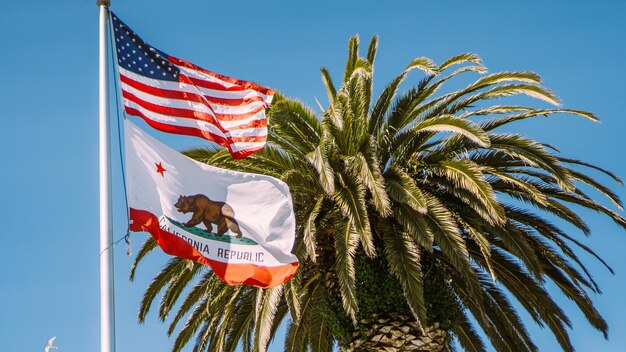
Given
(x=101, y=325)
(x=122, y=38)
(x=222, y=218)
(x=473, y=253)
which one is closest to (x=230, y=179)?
(x=222, y=218)

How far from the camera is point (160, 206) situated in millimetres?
15508

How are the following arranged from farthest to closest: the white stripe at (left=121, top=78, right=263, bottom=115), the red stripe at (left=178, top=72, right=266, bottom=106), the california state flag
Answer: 1. the red stripe at (left=178, top=72, right=266, bottom=106)
2. the white stripe at (left=121, top=78, right=263, bottom=115)
3. the california state flag

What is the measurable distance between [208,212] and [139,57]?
8.52 ft

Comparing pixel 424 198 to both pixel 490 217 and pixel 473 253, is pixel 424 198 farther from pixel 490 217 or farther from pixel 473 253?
pixel 473 253

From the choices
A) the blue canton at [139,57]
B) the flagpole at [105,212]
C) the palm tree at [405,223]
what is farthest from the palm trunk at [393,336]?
the flagpole at [105,212]

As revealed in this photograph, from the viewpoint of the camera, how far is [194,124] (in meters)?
16.7

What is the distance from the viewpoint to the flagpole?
13399 millimetres

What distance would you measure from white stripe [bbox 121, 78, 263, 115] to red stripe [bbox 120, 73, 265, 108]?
5 cm

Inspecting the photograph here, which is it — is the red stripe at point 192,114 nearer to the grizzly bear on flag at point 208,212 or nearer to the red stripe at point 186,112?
the red stripe at point 186,112

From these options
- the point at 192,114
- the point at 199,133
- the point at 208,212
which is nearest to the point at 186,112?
the point at 192,114

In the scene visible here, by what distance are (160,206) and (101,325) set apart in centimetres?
258

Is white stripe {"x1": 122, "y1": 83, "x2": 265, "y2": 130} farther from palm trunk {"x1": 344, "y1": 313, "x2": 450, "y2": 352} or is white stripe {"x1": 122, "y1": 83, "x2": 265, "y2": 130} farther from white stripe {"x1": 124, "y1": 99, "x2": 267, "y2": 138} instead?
palm trunk {"x1": 344, "y1": 313, "x2": 450, "y2": 352}

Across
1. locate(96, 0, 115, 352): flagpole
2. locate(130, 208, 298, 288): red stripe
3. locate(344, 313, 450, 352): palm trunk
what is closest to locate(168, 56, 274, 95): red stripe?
locate(96, 0, 115, 352): flagpole

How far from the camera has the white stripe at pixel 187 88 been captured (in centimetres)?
1616
